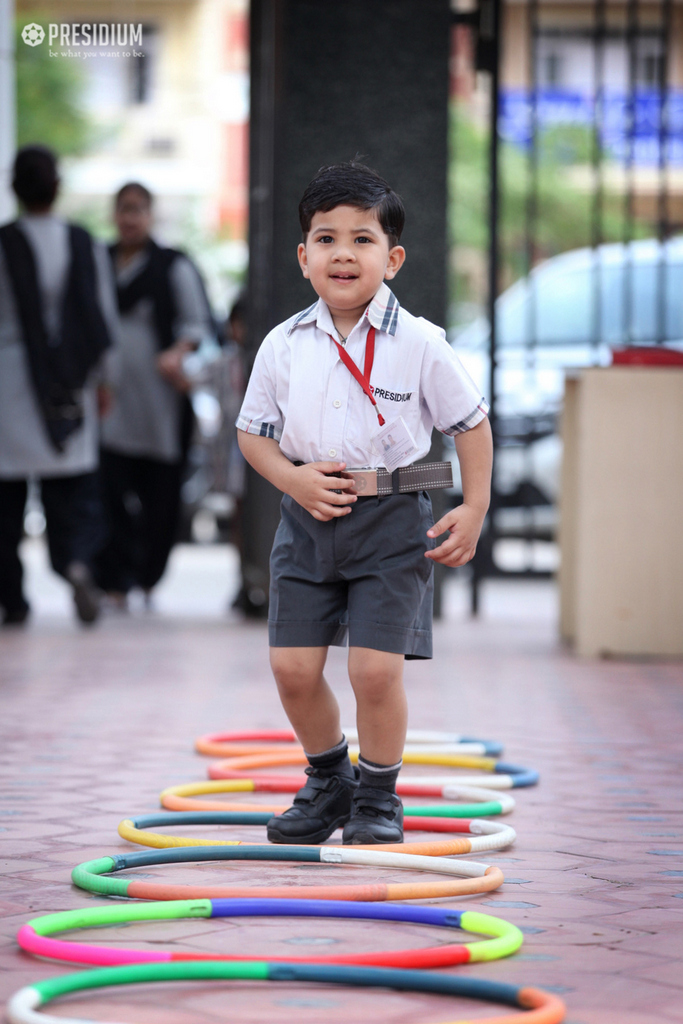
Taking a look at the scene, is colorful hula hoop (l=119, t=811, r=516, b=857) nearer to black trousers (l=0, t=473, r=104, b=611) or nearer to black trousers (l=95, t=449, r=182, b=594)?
black trousers (l=0, t=473, r=104, b=611)

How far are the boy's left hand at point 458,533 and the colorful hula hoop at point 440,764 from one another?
859 millimetres

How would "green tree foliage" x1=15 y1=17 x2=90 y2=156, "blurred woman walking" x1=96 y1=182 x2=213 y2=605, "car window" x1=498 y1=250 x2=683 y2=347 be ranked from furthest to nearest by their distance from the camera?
"green tree foliage" x1=15 y1=17 x2=90 y2=156, "car window" x1=498 y1=250 x2=683 y2=347, "blurred woman walking" x1=96 y1=182 x2=213 y2=605

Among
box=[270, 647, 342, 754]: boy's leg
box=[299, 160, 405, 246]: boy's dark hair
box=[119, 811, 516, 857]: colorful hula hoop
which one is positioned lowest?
box=[119, 811, 516, 857]: colorful hula hoop

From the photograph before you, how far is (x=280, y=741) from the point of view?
450 cm

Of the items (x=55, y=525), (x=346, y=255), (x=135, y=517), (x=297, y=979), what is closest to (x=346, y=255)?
(x=346, y=255)

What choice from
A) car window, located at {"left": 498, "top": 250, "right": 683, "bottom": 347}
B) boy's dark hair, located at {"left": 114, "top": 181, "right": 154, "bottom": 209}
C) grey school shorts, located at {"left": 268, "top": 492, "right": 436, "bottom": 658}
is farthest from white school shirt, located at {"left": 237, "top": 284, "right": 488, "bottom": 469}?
car window, located at {"left": 498, "top": 250, "right": 683, "bottom": 347}

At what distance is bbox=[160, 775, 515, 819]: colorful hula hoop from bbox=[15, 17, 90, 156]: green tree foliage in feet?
91.3

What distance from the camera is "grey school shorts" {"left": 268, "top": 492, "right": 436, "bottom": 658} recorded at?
2982 millimetres

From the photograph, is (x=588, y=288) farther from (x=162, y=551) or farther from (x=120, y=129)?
(x=120, y=129)

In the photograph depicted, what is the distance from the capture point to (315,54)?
23.6ft

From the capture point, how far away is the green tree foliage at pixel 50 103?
1180 inches

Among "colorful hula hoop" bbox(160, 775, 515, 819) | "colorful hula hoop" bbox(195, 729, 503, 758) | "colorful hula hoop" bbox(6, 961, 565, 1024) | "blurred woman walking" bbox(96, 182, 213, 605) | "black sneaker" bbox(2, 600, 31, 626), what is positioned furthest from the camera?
"blurred woman walking" bbox(96, 182, 213, 605)

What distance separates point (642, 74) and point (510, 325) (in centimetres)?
1410

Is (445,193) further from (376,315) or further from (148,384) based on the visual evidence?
(376,315)
